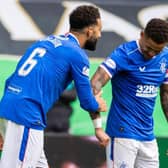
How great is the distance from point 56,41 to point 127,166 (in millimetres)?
1050

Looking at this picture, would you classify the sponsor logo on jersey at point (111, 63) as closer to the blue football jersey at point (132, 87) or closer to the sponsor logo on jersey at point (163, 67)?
the blue football jersey at point (132, 87)

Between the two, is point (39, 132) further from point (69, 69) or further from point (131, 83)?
point (131, 83)

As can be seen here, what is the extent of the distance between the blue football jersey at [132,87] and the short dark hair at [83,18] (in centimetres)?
45

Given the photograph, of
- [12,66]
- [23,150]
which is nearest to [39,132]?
[23,150]

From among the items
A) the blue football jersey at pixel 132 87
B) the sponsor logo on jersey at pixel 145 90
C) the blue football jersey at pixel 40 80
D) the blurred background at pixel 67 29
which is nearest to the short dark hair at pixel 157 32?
the blue football jersey at pixel 132 87

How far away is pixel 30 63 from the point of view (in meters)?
4.83

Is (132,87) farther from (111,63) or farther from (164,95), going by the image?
(164,95)

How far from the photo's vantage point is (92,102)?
4.91 m

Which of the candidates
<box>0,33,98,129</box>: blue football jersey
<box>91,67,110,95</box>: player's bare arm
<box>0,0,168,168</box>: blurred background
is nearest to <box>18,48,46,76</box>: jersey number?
<box>0,33,98,129</box>: blue football jersey

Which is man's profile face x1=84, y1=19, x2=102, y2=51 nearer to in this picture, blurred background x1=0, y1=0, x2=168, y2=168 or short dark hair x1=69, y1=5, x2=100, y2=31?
short dark hair x1=69, y1=5, x2=100, y2=31

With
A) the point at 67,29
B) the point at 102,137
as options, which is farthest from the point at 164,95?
the point at 67,29

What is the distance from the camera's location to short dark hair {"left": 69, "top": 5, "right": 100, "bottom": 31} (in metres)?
4.92

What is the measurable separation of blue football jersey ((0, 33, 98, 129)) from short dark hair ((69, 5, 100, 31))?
0.45 feet

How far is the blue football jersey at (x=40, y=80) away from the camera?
4.79m
